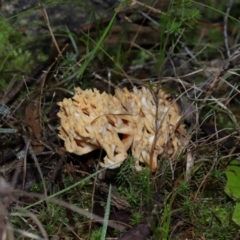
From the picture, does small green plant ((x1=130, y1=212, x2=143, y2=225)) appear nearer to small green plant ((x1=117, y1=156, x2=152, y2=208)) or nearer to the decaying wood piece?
small green plant ((x1=117, y1=156, x2=152, y2=208))

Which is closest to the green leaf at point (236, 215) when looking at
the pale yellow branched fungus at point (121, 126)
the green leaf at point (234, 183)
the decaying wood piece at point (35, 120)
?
the green leaf at point (234, 183)

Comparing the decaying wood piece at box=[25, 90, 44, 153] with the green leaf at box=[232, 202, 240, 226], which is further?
the decaying wood piece at box=[25, 90, 44, 153]

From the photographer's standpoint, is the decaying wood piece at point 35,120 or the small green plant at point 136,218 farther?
the decaying wood piece at point 35,120

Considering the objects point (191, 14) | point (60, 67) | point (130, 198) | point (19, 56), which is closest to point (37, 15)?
point (19, 56)

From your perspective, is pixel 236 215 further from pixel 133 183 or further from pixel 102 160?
pixel 102 160

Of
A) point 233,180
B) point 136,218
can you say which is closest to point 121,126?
point 136,218

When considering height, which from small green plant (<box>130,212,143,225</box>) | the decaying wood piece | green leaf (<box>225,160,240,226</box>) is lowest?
green leaf (<box>225,160,240,226</box>)

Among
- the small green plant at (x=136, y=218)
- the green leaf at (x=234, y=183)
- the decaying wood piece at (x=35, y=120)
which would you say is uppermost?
the decaying wood piece at (x=35, y=120)

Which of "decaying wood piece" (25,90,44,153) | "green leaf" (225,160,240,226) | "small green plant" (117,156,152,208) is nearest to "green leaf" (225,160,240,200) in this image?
"green leaf" (225,160,240,226)

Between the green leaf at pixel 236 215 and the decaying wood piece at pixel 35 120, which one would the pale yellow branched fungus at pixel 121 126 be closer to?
the decaying wood piece at pixel 35 120
